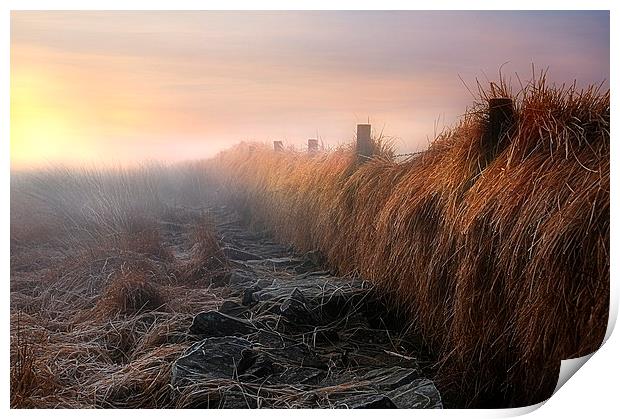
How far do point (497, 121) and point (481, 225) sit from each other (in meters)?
0.42

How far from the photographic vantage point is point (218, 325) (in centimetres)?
322

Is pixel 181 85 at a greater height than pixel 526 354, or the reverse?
pixel 181 85

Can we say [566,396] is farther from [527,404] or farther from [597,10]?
[597,10]

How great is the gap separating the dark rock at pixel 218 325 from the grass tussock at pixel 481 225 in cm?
40

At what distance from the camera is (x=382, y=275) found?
335 centimetres

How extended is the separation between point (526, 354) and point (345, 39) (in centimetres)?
140

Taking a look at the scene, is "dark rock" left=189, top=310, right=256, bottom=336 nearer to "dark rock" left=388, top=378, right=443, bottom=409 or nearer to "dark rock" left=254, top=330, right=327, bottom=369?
"dark rock" left=254, top=330, right=327, bottom=369

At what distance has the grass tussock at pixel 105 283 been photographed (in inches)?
126

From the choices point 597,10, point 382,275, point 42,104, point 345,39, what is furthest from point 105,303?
point 597,10

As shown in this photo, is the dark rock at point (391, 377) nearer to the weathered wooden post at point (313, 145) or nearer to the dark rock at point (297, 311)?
the dark rock at point (297, 311)

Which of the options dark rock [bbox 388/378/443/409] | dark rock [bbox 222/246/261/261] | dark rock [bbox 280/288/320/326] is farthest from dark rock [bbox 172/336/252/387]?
dark rock [bbox 388/378/443/409]

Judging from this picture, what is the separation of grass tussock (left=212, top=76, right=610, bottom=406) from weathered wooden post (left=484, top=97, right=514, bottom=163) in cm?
1

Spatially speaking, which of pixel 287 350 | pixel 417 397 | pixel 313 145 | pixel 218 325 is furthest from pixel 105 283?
pixel 417 397
